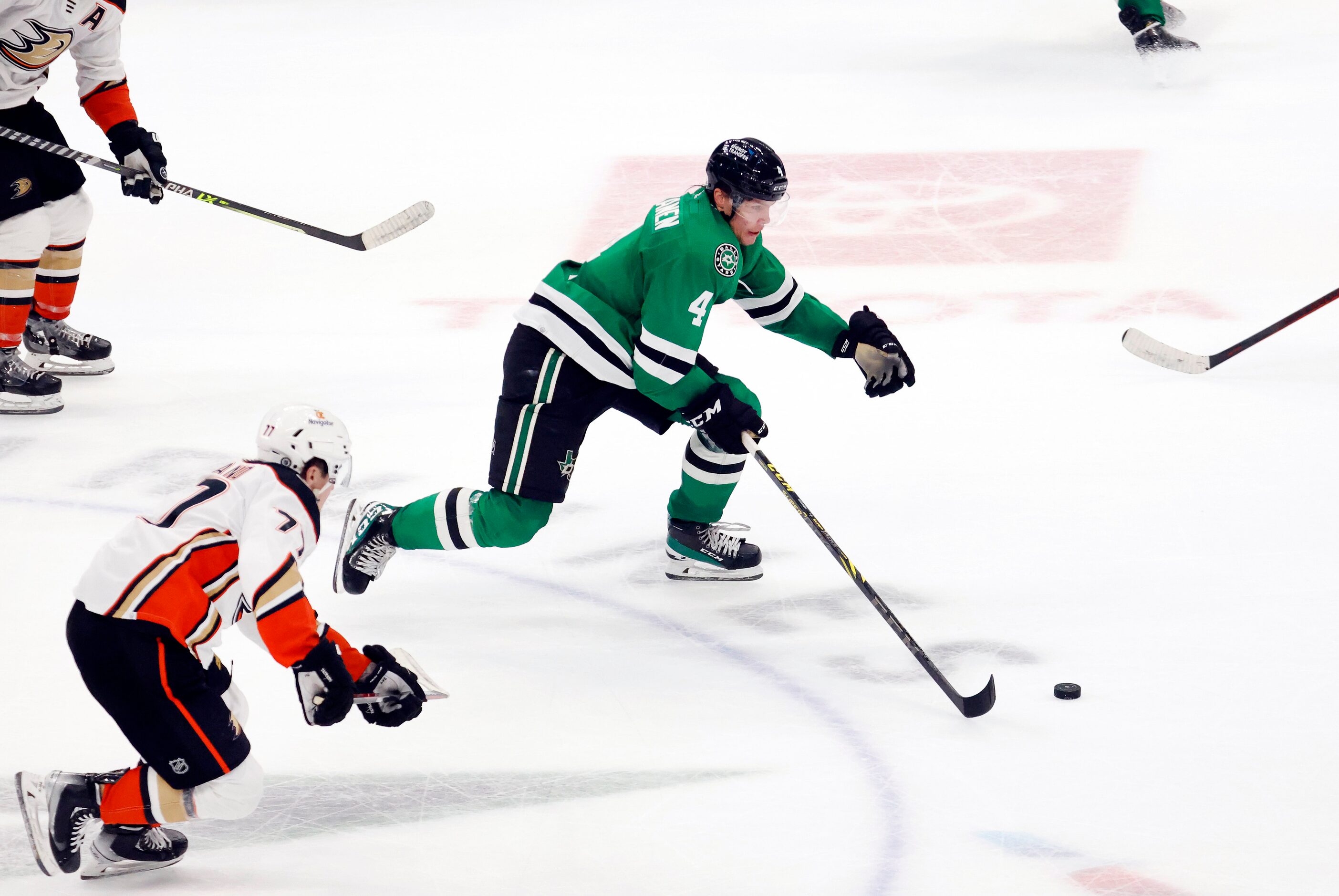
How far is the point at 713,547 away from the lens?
147 inches

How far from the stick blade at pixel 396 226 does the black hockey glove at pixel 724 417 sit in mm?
1675

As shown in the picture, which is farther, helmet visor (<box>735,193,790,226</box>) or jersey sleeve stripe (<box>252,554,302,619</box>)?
helmet visor (<box>735,193,790,226</box>)

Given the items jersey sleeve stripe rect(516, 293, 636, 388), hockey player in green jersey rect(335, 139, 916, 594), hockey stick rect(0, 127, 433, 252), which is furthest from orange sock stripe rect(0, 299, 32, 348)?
jersey sleeve stripe rect(516, 293, 636, 388)

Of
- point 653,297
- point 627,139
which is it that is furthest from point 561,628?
point 627,139

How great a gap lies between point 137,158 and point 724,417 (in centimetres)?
236

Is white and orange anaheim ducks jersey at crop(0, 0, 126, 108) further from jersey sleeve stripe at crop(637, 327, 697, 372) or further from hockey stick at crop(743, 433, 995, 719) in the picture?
hockey stick at crop(743, 433, 995, 719)

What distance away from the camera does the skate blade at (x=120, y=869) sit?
2.61 m

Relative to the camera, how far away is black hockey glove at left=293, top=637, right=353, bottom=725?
244 cm

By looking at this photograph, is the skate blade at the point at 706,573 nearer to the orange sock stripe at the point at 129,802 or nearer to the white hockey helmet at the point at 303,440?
the white hockey helmet at the point at 303,440

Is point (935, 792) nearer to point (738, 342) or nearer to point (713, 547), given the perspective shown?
point (713, 547)

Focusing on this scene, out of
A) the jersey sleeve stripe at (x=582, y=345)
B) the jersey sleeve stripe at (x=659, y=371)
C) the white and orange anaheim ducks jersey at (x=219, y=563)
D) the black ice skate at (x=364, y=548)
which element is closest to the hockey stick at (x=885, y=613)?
the jersey sleeve stripe at (x=659, y=371)

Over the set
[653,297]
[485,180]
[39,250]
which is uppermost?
[653,297]

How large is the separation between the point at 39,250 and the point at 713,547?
234 centimetres

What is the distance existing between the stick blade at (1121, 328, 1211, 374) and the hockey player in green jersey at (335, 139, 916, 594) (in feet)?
2.66
